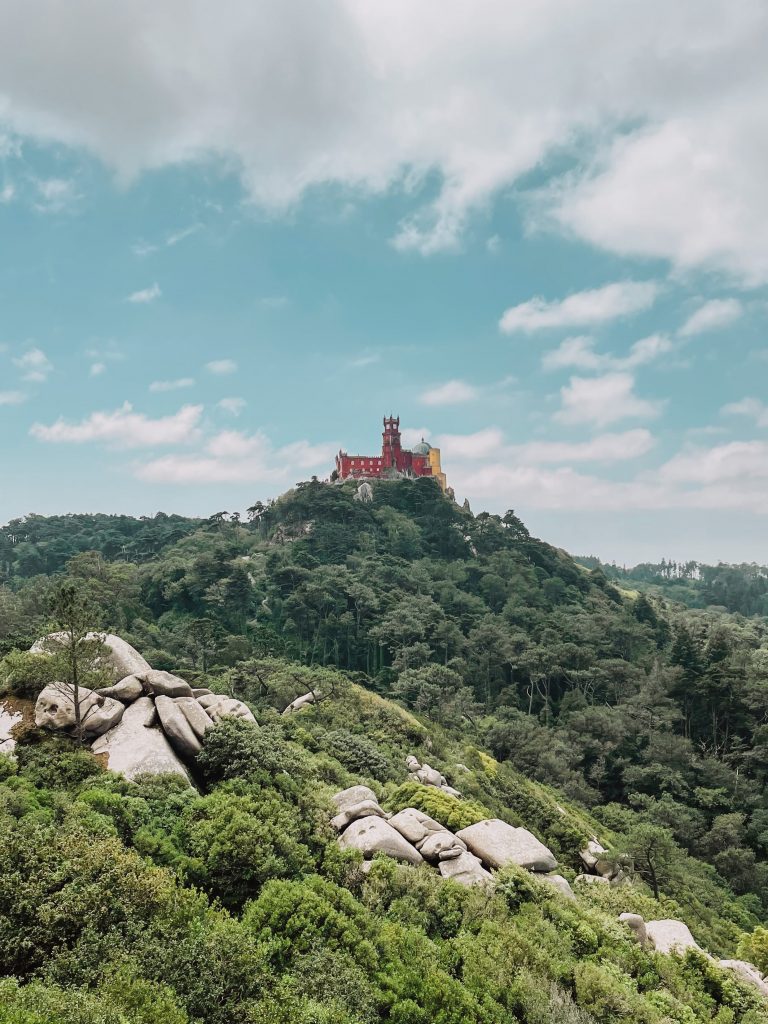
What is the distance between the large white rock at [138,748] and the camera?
2009 centimetres

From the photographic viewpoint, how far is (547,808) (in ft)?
113

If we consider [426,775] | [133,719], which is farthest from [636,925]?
[133,719]

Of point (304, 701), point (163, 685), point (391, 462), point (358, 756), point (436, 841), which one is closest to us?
point (436, 841)

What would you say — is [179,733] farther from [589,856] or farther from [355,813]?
[589,856]

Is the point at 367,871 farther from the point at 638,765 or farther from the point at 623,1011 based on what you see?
the point at 638,765

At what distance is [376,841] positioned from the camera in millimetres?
19281

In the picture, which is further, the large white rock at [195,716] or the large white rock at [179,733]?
the large white rock at [195,716]

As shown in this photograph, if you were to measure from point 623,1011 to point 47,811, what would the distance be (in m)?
15.0

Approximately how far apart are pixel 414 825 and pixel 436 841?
115cm

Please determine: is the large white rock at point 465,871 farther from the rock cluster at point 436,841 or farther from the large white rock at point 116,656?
the large white rock at point 116,656

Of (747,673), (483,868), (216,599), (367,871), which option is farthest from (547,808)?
(216,599)

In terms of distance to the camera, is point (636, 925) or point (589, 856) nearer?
point (636, 925)

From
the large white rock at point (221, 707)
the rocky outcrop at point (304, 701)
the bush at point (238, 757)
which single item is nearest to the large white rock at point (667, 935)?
the bush at point (238, 757)

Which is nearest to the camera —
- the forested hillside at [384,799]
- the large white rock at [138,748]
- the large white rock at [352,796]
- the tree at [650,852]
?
the forested hillside at [384,799]
